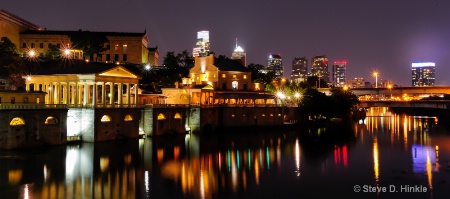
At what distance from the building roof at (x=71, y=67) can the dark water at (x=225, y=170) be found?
12.0 m

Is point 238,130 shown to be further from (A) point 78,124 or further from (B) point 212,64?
(A) point 78,124

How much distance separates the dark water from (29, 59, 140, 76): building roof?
12.0 metres

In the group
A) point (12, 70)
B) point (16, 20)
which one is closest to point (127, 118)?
point (12, 70)

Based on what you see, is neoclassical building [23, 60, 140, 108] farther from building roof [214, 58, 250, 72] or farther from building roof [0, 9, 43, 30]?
building roof [0, 9, 43, 30]

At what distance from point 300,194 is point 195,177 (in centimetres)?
1116

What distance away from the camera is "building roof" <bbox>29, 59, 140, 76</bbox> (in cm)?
6981

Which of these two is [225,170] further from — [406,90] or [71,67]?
→ [406,90]

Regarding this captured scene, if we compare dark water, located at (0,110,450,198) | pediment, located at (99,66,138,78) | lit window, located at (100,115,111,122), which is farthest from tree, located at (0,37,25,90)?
dark water, located at (0,110,450,198)

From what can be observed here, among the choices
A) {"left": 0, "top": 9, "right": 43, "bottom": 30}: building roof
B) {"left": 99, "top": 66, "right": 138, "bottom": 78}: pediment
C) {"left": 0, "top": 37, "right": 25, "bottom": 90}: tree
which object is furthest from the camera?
{"left": 0, "top": 9, "right": 43, "bottom": 30}: building roof

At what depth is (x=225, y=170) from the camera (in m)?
49.8

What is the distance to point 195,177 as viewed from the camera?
1783 inches

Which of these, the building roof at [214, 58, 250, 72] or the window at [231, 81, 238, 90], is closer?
the building roof at [214, 58, 250, 72]

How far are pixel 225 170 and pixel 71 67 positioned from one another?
129ft

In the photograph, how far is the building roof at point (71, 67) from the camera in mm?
69812
